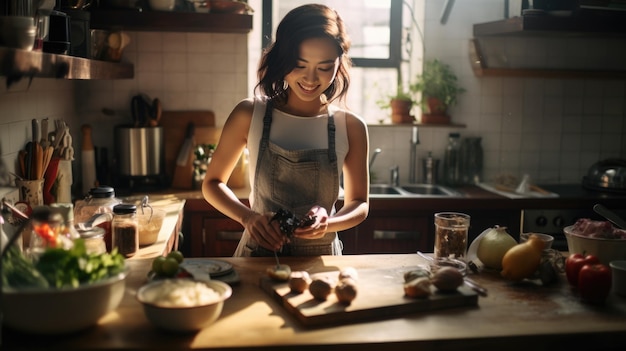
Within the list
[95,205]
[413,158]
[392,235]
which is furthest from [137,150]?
[413,158]

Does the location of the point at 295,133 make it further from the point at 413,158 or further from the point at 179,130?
the point at 413,158

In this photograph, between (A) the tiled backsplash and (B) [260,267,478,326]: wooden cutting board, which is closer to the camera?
Answer: (B) [260,267,478,326]: wooden cutting board

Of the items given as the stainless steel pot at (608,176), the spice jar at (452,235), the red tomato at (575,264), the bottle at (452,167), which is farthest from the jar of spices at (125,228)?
the stainless steel pot at (608,176)

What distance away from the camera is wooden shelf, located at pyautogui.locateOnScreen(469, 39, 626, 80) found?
156 inches

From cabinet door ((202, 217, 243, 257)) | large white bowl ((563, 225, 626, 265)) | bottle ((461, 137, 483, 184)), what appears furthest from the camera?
bottle ((461, 137, 483, 184))

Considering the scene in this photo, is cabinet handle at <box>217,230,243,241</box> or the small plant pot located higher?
the small plant pot

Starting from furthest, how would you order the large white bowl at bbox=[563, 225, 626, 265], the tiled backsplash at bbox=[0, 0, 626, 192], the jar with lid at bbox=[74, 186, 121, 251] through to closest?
1. the tiled backsplash at bbox=[0, 0, 626, 192]
2. the jar with lid at bbox=[74, 186, 121, 251]
3. the large white bowl at bbox=[563, 225, 626, 265]

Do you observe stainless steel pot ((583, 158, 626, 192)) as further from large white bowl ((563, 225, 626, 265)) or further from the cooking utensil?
large white bowl ((563, 225, 626, 265))

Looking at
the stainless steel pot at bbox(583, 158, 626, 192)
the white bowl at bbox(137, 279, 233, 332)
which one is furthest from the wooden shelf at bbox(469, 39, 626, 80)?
the white bowl at bbox(137, 279, 233, 332)

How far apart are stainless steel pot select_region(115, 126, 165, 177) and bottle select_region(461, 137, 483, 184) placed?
6.03ft

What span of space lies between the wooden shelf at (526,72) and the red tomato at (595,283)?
2461 mm

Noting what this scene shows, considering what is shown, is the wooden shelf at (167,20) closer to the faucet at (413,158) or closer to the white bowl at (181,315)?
the faucet at (413,158)

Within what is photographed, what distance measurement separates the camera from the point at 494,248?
192 cm

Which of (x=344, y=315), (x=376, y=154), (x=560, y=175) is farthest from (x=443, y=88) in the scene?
(x=344, y=315)
